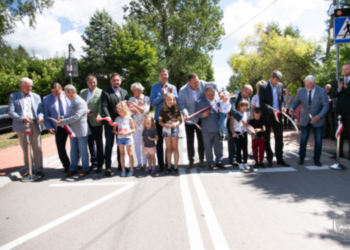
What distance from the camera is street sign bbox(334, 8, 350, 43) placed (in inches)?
242

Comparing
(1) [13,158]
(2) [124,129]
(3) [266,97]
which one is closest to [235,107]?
(3) [266,97]

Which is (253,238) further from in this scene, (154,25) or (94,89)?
(154,25)

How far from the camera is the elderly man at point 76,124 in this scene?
5.74 m

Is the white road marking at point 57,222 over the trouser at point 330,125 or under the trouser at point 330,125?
under

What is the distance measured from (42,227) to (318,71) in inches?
440

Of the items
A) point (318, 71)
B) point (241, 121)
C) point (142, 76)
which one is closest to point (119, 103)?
point (241, 121)

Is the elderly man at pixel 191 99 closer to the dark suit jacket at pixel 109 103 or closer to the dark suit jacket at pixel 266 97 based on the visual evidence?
the dark suit jacket at pixel 266 97

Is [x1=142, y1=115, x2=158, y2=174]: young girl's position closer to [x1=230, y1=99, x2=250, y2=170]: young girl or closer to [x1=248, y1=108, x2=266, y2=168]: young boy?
[x1=230, y1=99, x2=250, y2=170]: young girl

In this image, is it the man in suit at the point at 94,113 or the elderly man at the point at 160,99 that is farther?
the man in suit at the point at 94,113

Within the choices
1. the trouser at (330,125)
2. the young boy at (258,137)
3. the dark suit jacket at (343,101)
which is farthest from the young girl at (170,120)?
the trouser at (330,125)

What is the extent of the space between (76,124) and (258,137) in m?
4.20

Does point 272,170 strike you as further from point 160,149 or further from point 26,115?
point 26,115

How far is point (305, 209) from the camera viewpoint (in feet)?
11.8

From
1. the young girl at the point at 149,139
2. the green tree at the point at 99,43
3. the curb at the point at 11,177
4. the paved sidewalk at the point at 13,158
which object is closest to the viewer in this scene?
the curb at the point at 11,177
